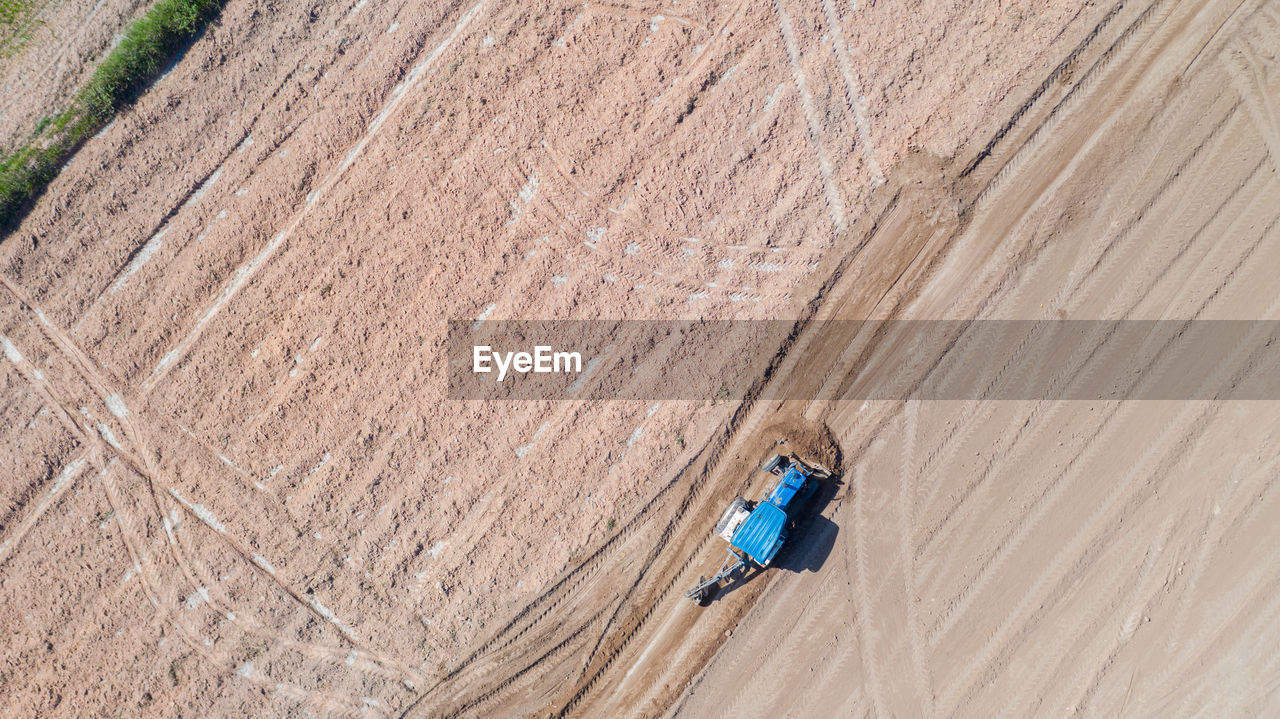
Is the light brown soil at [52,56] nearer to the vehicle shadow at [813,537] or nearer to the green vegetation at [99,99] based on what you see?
the green vegetation at [99,99]

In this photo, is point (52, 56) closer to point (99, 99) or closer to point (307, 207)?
point (99, 99)

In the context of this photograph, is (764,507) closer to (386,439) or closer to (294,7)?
(386,439)

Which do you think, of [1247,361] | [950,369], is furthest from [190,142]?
[1247,361]

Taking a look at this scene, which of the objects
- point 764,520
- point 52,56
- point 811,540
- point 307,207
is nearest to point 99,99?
point 52,56

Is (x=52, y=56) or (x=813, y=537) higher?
(x=813, y=537)

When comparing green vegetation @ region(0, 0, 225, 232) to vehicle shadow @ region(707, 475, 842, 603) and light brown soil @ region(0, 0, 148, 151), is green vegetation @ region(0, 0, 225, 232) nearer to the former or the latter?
light brown soil @ region(0, 0, 148, 151)

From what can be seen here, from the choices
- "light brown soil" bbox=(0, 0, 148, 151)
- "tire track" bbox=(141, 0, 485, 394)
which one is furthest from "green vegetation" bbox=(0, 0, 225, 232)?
"tire track" bbox=(141, 0, 485, 394)
